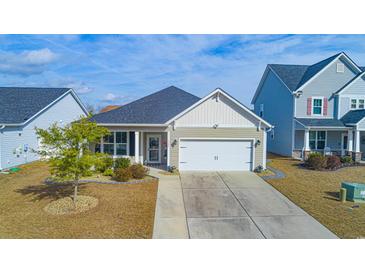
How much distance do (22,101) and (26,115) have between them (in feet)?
8.72

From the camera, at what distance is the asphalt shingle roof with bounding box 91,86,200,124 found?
49.2 feet

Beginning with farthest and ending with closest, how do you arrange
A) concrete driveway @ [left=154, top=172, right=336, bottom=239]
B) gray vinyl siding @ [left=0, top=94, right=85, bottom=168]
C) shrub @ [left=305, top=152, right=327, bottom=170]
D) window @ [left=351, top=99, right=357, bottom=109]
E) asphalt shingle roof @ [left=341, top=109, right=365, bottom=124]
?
window @ [left=351, top=99, right=357, bottom=109] → asphalt shingle roof @ [left=341, top=109, right=365, bottom=124] → gray vinyl siding @ [left=0, top=94, right=85, bottom=168] → shrub @ [left=305, top=152, right=327, bottom=170] → concrete driveway @ [left=154, top=172, right=336, bottom=239]

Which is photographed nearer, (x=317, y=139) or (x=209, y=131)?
(x=209, y=131)

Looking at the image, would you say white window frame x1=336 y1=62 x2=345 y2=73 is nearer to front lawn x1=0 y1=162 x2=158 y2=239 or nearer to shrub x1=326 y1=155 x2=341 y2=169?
shrub x1=326 y1=155 x2=341 y2=169

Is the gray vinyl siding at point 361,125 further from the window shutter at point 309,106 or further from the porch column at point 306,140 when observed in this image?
the porch column at point 306,140

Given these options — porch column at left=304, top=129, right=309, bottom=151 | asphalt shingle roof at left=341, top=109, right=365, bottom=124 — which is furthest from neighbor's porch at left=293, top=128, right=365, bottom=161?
asphalt shingle roof at left=341, top=109, right=365, bottom=124

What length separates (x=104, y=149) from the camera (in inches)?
621

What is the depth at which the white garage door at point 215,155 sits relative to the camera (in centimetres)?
1471

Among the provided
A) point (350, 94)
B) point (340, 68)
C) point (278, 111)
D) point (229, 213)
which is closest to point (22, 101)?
point (229, 213)

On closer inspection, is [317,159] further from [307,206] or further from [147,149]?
[147,149]

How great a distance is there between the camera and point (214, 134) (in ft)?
47.9

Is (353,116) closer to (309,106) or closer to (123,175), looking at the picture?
(309,106)

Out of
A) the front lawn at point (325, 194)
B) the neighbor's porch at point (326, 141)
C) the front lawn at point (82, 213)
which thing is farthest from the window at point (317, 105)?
the front lawn at point (82, 213)

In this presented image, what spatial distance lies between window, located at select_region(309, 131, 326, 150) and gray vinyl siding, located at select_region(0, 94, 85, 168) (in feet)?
61.0
